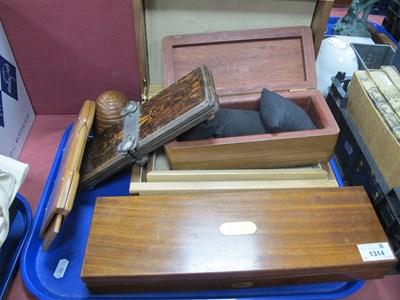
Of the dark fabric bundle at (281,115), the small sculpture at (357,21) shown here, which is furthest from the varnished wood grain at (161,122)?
the small sculpture at (357,21)

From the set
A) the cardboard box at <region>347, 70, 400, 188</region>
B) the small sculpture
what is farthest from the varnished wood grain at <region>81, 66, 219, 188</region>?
the small sculpture

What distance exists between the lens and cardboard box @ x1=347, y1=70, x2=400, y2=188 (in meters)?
0.73

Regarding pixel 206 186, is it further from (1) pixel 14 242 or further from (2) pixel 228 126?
(1) pixel 14 242

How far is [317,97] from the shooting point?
31.7 inches

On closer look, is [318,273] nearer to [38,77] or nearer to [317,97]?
[317,97]

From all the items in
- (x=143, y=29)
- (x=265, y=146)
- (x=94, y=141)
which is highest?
(x=143, y=29)

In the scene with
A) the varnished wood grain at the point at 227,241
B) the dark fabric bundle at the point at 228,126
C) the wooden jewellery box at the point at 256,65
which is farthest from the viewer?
the wooden jewellery box at the point at 256,65

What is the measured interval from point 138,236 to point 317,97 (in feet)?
1.76

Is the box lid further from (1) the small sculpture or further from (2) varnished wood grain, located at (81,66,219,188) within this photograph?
(1) the small sculpture

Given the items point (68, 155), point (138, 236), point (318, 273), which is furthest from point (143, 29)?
point (318, 273)

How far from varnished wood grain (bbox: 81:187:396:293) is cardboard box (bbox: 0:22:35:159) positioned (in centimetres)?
46

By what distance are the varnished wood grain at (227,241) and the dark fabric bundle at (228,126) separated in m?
0.13

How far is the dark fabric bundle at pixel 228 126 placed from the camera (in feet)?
2.28

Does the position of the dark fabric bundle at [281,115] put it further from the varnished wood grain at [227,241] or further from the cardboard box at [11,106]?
the cardboard box at [11,106]
